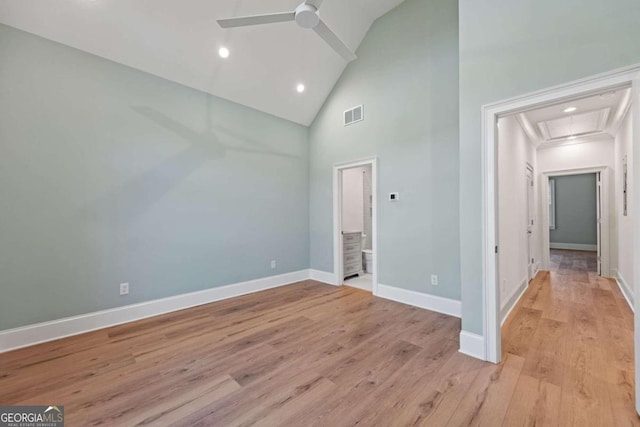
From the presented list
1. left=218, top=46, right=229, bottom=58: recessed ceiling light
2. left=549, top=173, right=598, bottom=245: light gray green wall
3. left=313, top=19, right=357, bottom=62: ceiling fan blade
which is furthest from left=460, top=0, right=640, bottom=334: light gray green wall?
left=549, top=173, right=598, bottom=245: light gray green wall

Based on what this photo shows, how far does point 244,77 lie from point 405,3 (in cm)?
255

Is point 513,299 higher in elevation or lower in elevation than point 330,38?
lower

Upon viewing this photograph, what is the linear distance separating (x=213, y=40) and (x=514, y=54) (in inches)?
129

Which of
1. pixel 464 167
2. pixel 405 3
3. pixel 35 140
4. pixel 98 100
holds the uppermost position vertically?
pixel 405 3

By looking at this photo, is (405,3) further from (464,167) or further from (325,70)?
(464,167)

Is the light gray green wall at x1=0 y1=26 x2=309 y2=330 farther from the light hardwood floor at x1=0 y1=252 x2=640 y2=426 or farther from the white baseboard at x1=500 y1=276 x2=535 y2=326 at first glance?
the white baseboard at x1=500 y1=276 x2=535 y2=326

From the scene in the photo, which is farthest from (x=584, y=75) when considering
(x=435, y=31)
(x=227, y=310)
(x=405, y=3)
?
(x=227, y=310)

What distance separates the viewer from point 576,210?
825 cm

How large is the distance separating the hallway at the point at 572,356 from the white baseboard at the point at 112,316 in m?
3.42

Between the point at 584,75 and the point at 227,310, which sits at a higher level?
the point at 584,75

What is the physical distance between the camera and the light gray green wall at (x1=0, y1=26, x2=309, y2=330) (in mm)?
2445

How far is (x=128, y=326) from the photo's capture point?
2.89 metres

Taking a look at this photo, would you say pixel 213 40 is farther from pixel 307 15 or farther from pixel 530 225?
pixel 530 225

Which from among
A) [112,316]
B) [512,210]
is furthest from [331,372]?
[512,210]
